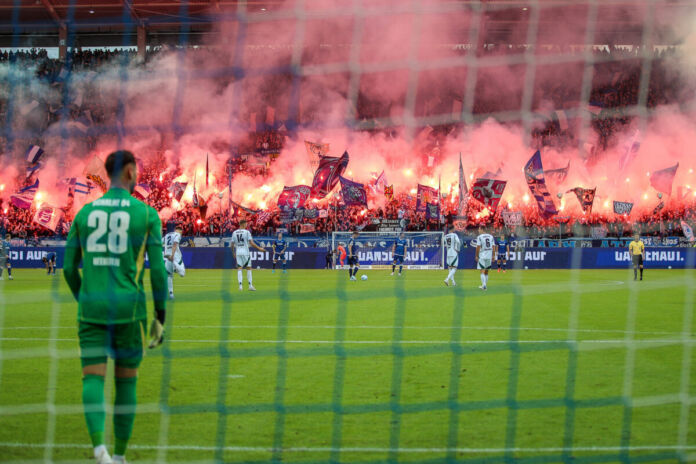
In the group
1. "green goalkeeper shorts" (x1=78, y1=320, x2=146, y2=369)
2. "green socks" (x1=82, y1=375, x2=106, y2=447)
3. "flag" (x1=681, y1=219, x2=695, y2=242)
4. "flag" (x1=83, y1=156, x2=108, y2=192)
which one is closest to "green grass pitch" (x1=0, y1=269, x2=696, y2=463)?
"green socks" (x1=82, y1=375, x2=106, y2=447)

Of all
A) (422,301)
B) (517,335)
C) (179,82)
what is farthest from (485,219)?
(517,335)

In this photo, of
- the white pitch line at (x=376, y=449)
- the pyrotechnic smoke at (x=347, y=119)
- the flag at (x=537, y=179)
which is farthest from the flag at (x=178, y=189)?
the white pitch line at (x=376, y=449)

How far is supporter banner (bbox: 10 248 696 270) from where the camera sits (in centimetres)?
3469

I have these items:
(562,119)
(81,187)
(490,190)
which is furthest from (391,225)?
(81,187)

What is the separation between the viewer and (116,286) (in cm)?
469

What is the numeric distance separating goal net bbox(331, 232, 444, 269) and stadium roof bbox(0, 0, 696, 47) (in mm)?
10182

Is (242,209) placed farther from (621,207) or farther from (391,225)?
(621,207)

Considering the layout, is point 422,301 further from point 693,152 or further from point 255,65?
point 693,152

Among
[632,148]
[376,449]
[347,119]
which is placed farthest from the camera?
[347,119]

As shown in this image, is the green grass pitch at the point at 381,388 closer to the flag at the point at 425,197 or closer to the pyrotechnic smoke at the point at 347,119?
the flag at the point at 425,197

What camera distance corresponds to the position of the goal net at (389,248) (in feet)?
117

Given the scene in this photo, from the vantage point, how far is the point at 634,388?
7.02 m

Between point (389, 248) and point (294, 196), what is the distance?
577 centimetres

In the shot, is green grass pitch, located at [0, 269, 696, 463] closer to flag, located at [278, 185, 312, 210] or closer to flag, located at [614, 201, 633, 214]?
flag, located at [278, 185, 312, 210]
